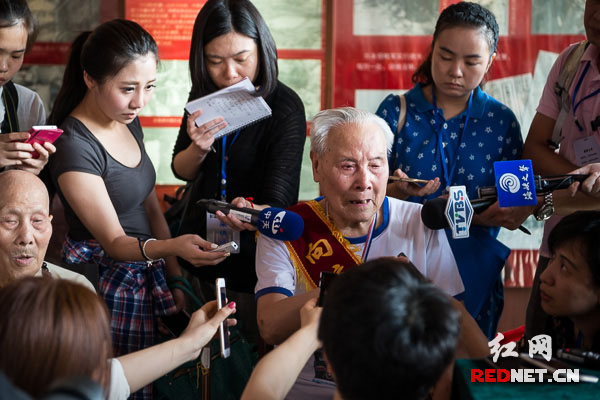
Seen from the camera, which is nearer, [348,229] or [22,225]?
[22,225]

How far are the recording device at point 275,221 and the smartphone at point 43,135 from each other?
2.16 ft

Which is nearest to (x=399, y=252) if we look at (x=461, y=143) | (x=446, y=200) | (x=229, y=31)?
(x=446, y=200)

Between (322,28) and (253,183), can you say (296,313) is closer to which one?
(253,183)

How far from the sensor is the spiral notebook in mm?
2557

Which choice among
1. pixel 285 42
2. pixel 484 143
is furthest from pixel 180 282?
pixel 285 42

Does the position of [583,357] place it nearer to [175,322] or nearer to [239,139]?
[175,322]

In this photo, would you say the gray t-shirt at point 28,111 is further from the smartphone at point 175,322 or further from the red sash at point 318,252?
the red sash at point 318,252

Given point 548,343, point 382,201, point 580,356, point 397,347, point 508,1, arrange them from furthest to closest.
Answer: point 508,1
point 382,201
point 548,343
point 580,356
point 397,347

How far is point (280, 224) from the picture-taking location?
2.09 meters

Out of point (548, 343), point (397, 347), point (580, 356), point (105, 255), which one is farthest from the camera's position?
point (105, 255)

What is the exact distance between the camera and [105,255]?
8.09ft

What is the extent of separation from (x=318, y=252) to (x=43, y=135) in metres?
1.00

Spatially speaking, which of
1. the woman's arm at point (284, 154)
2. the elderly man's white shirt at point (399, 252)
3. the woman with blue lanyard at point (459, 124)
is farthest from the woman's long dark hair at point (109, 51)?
the woman with blue lanyard at point (459, 124)

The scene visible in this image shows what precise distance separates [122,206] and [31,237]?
1.67 ft
